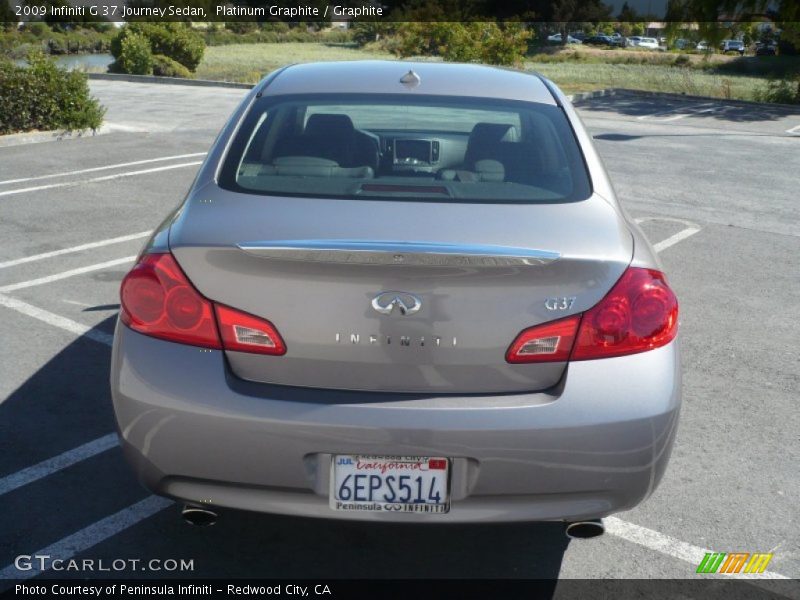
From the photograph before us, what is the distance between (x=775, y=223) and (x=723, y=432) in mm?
5995

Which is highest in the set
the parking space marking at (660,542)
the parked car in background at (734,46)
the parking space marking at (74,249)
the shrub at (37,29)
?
the parking space marking at (660,542)

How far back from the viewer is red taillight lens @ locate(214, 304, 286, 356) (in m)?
2.78

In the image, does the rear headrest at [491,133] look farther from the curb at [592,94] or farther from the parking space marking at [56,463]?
Result: the curb at [592,94]

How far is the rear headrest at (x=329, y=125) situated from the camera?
12.4 feet

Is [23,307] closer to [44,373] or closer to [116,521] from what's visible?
[44,373]

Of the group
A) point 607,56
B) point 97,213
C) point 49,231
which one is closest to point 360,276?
point 49,231

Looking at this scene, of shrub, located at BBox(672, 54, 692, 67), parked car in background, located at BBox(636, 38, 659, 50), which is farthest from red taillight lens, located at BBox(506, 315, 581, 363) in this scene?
parked car in background, located at BBox(636, 38, 659, 50)

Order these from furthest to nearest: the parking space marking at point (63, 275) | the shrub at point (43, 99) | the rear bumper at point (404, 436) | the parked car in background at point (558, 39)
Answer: the parked car in background at point (558, 39) → the shrub at point (43, 99) → the parking space marking at point (63, 275) → the rear bumper at point (404, 436)

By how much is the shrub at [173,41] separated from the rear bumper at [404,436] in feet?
117

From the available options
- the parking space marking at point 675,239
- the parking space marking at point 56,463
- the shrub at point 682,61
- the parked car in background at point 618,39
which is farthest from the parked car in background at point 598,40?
the parking space marking at point 56,463

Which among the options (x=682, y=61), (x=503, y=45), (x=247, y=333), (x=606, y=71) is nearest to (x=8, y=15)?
(x=606, y=71)

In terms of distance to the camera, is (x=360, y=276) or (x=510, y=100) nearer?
(x=360, y=276)

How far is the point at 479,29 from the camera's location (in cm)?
2945

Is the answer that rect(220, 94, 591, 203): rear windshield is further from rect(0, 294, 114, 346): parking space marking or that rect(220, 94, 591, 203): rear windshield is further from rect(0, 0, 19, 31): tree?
rect(0, 0, 19, 31): tree
